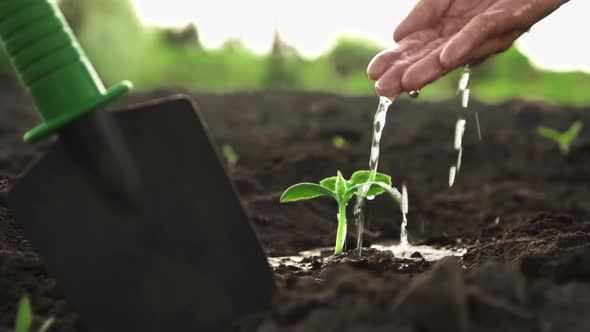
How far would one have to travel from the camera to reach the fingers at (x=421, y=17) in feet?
8.57

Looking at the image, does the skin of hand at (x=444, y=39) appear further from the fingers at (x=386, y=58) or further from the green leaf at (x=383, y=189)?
the green leaf at (x=383, y=189)

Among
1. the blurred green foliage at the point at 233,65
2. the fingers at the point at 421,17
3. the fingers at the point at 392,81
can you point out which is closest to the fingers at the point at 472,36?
the fingers at the point at 392,81

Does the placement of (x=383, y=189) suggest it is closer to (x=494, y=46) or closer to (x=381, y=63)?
(x=381, y=63)

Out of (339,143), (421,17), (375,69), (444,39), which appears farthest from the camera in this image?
(339,143)

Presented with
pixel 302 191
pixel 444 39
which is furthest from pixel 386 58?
pixel 302 191

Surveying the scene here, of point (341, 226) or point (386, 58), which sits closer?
point (341, 226)

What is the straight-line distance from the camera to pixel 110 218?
1435mm

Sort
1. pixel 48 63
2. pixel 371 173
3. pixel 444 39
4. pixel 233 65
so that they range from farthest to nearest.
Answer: pixel 233 65, pixel 444 39, pixel 371 173, pixel 48 63

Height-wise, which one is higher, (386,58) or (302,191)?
(386,58)

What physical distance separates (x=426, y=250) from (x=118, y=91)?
61.9 inches

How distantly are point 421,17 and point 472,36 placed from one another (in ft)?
1.59

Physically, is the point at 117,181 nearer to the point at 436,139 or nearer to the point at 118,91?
the point at 118,91

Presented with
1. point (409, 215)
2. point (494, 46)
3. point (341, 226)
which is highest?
point (494, 46)

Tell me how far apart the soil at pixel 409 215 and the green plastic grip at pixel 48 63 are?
52cm
